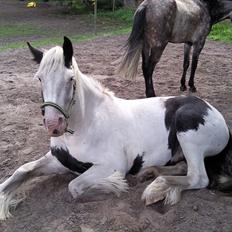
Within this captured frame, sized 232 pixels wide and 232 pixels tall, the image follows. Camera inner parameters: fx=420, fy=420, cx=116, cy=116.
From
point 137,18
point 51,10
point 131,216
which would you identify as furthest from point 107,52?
point 51,10

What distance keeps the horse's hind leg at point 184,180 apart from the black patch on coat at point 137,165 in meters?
0.26

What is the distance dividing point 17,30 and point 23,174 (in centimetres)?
1179

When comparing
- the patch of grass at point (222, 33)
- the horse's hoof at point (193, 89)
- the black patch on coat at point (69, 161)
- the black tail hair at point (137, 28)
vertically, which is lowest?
the patch of grass at point (222, 33)

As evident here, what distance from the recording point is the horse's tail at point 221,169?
335 cm

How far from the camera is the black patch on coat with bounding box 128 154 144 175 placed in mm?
3354

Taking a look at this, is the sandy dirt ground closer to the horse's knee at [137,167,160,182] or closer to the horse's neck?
the horse's knee at [137,167,160,182]

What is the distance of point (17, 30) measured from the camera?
47.0ft

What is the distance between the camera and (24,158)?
4051 mm

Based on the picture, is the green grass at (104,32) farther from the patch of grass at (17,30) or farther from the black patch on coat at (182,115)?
the black patch on coat at (182,115)

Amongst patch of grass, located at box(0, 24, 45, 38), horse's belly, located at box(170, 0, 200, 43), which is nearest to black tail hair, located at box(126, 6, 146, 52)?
horse's belly, located at box(170, 0, 200, 43)

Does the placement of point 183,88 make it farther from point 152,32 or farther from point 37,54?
point 37,54

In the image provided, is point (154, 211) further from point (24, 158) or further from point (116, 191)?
point (24, 158)

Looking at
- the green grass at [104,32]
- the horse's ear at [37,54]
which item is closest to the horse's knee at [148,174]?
the horse's ear at [37,54]

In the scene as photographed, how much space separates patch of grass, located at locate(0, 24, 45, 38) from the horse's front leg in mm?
10932
